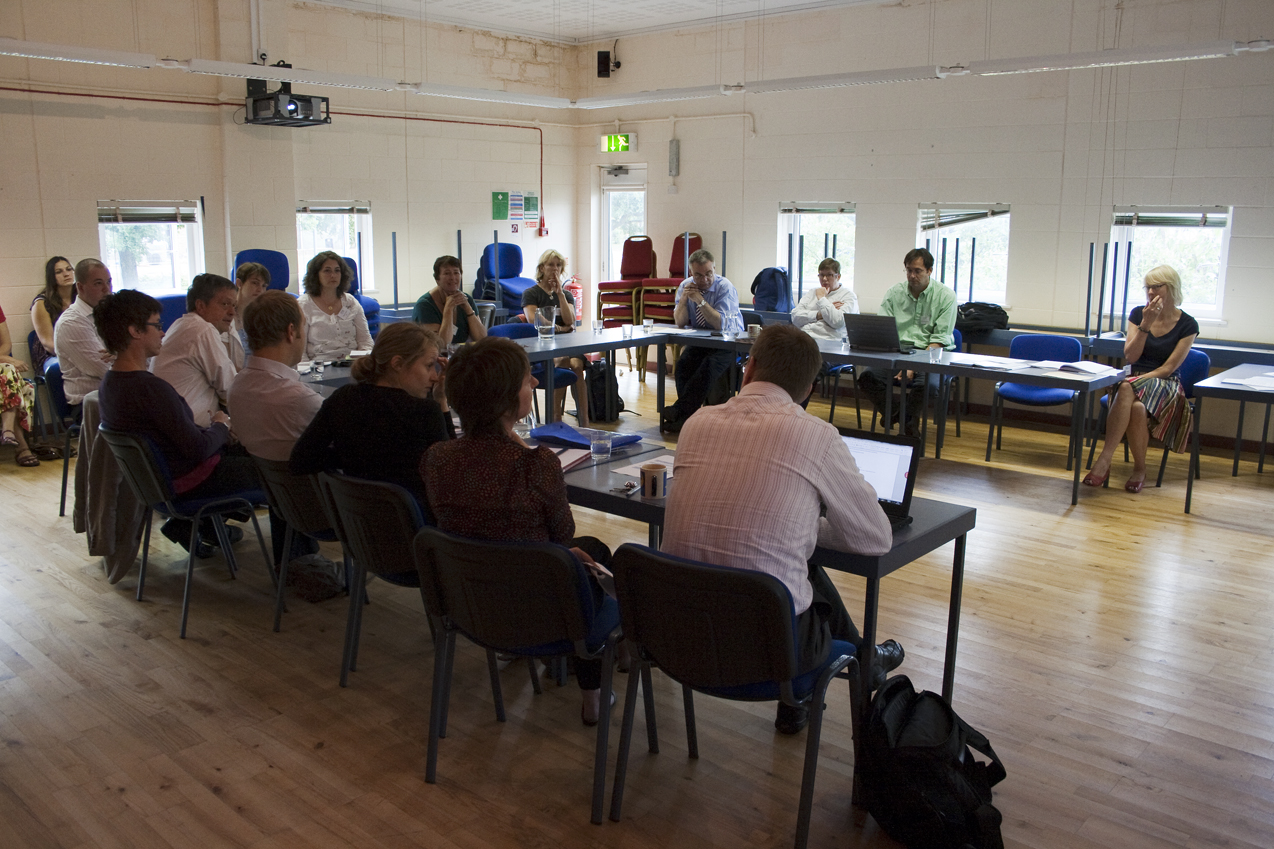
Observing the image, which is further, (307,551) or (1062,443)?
(1062,443)

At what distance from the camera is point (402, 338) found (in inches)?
126

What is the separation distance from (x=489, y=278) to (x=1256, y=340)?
6.16 m

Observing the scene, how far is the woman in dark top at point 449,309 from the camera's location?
20.1 ft

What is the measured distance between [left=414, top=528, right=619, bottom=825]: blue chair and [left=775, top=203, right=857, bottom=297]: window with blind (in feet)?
21.6

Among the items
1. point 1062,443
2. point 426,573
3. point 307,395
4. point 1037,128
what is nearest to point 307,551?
point 307,395

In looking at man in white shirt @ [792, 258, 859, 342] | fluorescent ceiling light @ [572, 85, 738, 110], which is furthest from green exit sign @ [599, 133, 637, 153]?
man in white shirt @ [792, 258, 859, 342]

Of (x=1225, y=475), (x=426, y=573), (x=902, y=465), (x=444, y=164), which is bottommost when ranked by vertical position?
Result: (x=1225, y=475)

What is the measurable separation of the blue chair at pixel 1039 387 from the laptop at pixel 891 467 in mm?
3742

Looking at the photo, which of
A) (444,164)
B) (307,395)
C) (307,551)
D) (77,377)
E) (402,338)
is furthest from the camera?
(444,164)

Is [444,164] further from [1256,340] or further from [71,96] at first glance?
[1256,340]

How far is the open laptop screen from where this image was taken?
8.91 ft

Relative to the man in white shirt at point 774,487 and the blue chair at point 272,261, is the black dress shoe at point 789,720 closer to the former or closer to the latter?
the man in white shirt at point 774,487

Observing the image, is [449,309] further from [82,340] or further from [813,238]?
[813,238]

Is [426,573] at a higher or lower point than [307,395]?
lower
